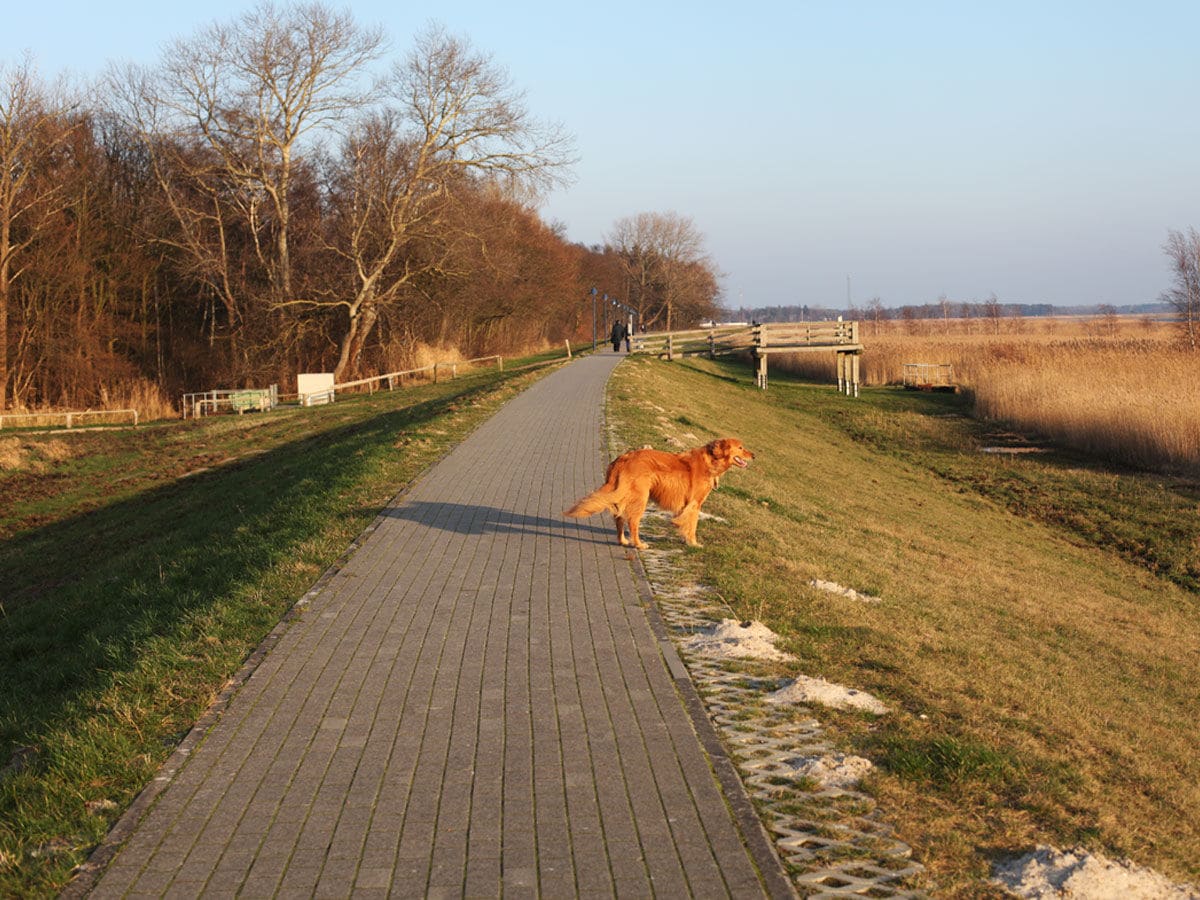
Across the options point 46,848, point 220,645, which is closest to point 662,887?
point 46,848

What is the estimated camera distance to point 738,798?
4957 millimetres

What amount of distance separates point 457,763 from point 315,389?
35363 millimetres

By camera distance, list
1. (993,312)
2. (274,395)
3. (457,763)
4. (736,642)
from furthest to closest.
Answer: (993,312)
(274,395)
(736,642)
(457,763)

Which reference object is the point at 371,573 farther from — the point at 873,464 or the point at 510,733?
the point at 873,464

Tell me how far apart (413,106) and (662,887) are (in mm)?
41525

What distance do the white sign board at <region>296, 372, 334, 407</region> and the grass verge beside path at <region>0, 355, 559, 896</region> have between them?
460 inches

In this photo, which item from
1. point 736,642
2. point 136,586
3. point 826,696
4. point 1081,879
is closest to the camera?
point 1081,879

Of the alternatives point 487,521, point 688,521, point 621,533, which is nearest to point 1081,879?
point 688,521

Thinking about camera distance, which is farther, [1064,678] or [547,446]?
[547,446]

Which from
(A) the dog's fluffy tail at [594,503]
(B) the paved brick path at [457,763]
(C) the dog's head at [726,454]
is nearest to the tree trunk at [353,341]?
(C) the dog's head at [726,454]

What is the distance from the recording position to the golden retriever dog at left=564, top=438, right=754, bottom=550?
9.59m

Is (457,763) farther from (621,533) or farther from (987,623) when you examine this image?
(987,623)

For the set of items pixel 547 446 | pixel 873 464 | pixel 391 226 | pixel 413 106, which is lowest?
pixel 873 464

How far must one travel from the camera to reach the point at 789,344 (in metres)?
46.3
